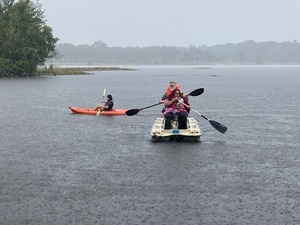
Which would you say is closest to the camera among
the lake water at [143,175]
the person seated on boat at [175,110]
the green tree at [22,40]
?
the lake water at [143,175]

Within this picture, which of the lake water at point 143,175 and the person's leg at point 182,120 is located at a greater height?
the person's leg at point 182,120

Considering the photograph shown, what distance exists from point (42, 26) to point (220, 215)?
99.1 meters

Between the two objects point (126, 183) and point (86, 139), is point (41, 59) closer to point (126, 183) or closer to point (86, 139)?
point (86, 139)

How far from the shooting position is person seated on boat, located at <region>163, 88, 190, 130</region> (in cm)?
2515

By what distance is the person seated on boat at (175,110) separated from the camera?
990 inches

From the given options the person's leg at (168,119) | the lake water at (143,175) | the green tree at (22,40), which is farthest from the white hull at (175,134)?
the green tree at (22,40)

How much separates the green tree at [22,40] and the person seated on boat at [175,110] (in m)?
80.2

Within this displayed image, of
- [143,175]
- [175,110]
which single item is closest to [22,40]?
[175,110]

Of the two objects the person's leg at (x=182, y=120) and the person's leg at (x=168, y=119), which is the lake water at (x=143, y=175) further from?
the person's leg at (x=182, y=120)

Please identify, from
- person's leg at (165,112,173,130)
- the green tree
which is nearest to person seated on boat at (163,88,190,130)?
person's leg at (165,112,173,130)

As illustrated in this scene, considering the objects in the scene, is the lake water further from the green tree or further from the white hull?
the green tree

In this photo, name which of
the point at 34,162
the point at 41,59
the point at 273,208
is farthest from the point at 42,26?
the point at 273,208

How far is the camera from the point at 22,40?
342ft

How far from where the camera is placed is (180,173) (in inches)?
737
